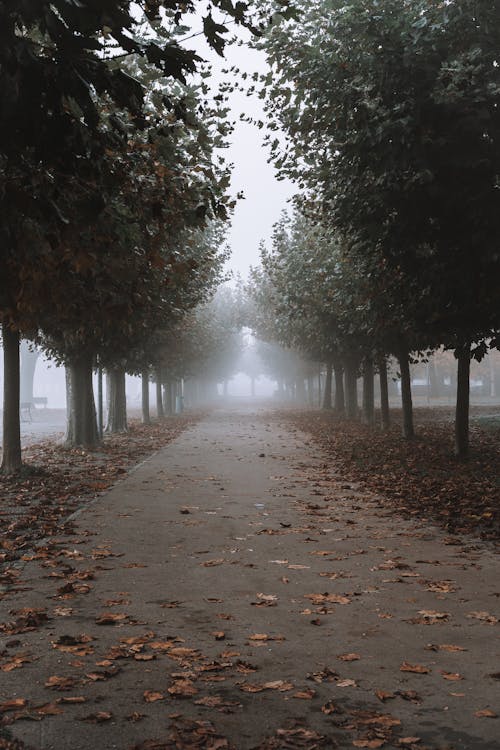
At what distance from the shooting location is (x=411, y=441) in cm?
2244

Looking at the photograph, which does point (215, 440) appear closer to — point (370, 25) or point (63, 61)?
point (370, 25)

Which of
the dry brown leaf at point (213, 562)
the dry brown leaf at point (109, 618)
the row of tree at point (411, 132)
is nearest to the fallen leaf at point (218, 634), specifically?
the dry brown leaf at point (109, 618)

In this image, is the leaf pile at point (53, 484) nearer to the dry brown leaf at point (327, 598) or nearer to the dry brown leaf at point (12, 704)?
the dry brown leaf at point (327, 598)

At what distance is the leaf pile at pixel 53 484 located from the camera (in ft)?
33.1

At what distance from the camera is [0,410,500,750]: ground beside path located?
422 cm

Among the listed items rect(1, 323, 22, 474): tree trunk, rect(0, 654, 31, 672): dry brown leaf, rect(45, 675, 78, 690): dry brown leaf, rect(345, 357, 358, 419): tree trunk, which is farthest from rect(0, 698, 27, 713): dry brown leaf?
rect(345, 357, 358, 419): tree trunk

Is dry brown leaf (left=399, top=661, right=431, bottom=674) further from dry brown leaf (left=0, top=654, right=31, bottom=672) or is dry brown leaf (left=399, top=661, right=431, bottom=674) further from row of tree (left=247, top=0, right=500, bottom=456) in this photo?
row of tree (left=247, top=0, right=500, bottom=456)

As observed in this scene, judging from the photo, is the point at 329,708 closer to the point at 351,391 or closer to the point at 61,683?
the point at 61,683

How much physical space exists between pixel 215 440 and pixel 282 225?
42.2ft

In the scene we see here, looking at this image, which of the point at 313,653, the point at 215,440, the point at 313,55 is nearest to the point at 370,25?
the point at 313,55

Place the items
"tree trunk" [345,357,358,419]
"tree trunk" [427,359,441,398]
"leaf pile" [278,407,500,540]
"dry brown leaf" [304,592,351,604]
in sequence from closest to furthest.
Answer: "dry brown leaf" [304,592,351,604] < "leaf pile" [278,407,500,540] < "tree trunk" [345,357,358,419] < "tree trunk" [427,359,441,398]

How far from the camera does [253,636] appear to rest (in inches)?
226

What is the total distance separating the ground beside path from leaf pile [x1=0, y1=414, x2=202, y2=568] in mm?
598

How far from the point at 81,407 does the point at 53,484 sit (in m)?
8.54
